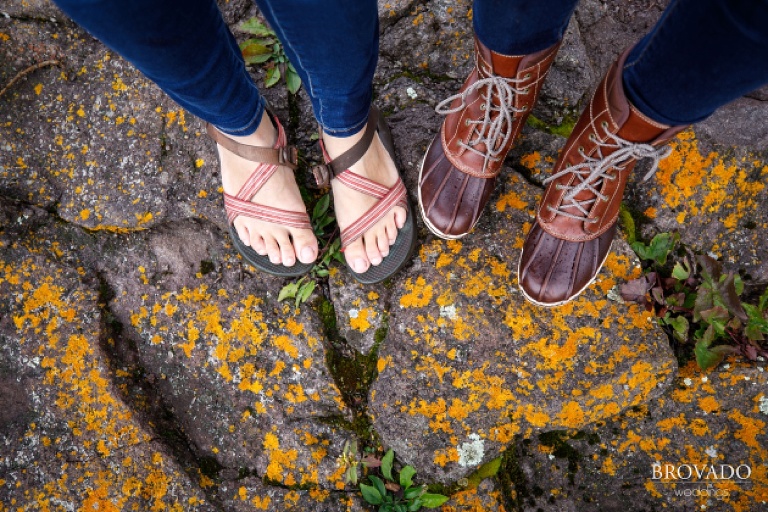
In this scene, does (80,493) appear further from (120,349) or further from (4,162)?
(4,162)

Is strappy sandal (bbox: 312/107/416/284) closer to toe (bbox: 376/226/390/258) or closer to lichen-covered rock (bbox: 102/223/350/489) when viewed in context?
toe (bbox: 376/226/390/258)

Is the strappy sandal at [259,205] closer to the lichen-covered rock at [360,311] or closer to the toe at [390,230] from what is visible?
the lichen-covered rock at [360,311]

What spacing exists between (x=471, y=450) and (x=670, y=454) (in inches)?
31.2

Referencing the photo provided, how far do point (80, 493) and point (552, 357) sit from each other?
2055 millimetres

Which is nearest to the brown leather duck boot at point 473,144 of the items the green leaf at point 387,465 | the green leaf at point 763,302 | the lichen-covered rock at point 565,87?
the lichen-covered rock at point 565,87

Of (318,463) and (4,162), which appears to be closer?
(318,463)

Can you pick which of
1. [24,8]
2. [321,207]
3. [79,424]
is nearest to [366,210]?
[321,207]

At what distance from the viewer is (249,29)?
2.26m

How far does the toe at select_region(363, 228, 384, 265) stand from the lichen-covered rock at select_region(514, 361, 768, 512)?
99 cm

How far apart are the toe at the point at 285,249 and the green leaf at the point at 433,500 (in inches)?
44.0

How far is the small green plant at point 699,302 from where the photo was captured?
5.93 ft

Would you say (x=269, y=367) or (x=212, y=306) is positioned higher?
(x=212, y=306)

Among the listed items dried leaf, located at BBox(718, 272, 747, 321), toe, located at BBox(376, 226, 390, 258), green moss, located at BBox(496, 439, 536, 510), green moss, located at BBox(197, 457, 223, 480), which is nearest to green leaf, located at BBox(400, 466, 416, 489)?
green moss, located at BBox(496, 439, 536, 510)

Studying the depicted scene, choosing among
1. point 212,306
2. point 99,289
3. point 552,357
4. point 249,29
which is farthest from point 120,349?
point 552,357
